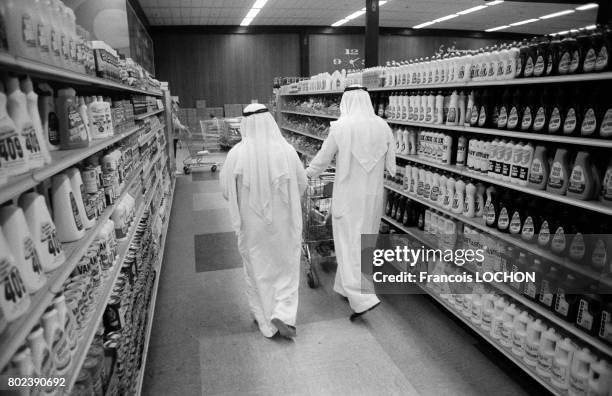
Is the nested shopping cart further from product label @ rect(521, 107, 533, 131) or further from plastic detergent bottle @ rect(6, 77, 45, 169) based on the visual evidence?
plastic detergent bottle @ rect(6, 77, 45, 169)

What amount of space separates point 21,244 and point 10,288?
0.17 m

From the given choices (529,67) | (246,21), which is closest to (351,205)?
(529,67)

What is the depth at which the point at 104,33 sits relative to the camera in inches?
231

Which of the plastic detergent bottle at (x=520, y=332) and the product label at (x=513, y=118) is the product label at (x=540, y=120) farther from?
the plastic detergent bottle at (x=520, y=332)

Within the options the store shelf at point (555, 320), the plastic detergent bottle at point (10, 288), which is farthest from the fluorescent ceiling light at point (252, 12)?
the plastic detergent bottle at point (10, 288)

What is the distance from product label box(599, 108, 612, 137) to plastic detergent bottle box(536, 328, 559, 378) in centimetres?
122

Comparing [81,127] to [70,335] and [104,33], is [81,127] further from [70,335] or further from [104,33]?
[104,33]

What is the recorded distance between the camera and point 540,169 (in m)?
2.59

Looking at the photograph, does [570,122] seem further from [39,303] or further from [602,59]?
[39,303]

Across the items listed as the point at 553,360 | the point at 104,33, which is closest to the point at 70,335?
the point at 553,360

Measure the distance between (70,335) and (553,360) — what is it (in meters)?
2.59

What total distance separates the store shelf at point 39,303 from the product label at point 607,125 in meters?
Result: 2.59

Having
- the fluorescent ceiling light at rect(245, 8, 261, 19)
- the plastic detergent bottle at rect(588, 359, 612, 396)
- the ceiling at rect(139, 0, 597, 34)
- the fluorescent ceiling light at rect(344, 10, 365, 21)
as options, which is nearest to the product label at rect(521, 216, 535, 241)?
the plastic detergent bottle at rect(588, 359, 612, 396)

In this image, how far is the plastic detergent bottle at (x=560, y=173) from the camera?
243cm
